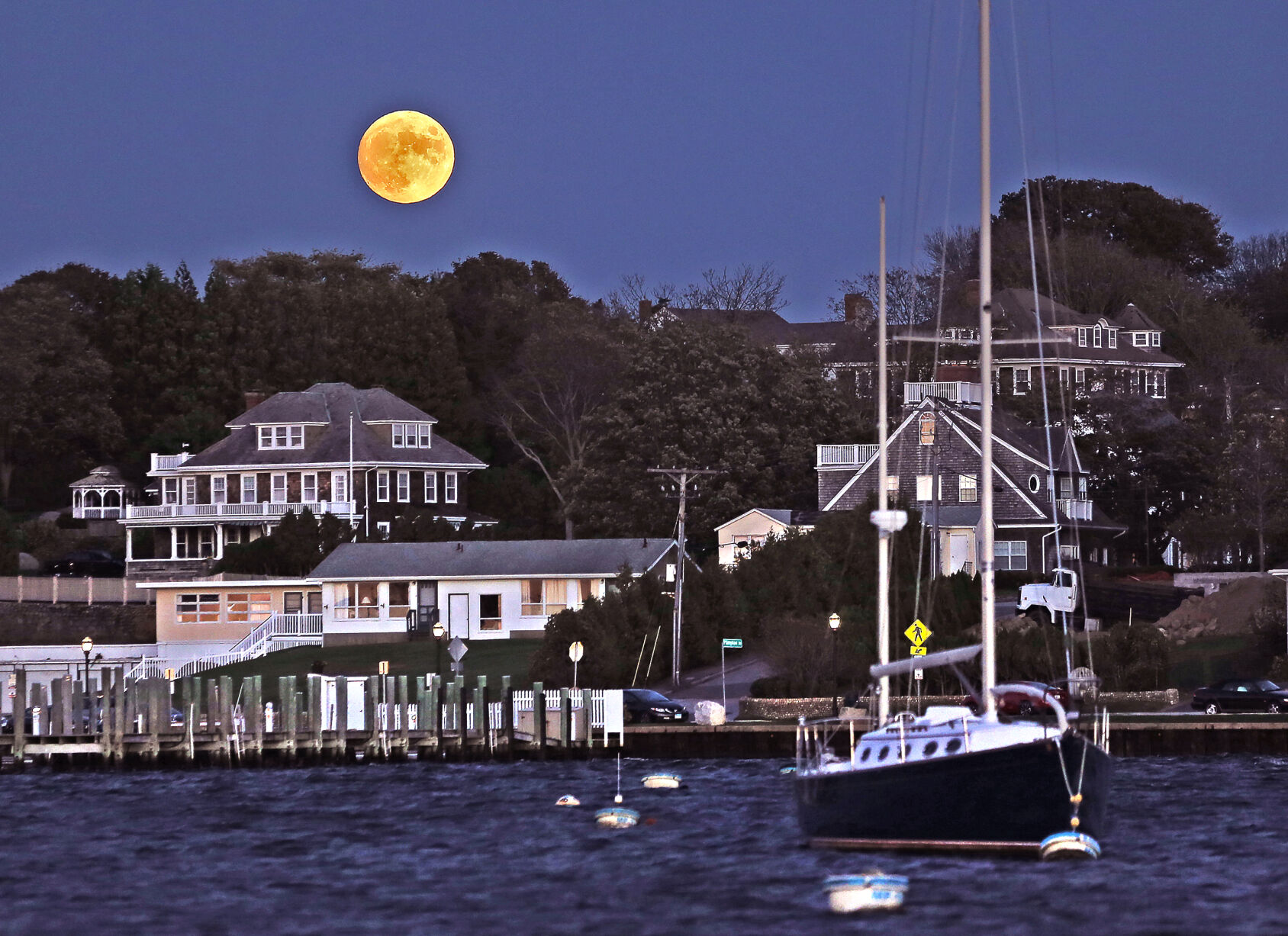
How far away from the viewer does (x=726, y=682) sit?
70625 millimetres

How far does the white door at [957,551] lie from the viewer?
90.1 meters

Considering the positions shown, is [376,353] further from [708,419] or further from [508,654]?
[508,654]

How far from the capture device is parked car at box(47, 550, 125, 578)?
10856 cm

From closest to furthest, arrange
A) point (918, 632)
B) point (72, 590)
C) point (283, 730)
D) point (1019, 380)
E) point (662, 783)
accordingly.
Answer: point (662, 783) < point (918, 632) < point (283, 730) < point (72, 590) < point (1019, 380)

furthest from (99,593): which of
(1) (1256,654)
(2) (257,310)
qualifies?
(1) (1256,654)

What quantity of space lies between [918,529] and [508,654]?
16.9m

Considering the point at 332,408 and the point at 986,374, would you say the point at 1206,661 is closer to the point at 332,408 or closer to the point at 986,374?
the point at 986,374

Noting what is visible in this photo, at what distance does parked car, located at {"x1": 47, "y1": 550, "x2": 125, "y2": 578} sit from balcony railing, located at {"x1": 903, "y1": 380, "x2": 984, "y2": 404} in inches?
1652

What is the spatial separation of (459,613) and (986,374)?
52.5 m

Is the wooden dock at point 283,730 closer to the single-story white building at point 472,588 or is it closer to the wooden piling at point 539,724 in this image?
the wooden piling at point 539,724

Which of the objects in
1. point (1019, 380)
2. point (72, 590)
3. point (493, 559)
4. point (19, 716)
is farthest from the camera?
point (1019, 380)

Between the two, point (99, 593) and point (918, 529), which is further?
point (99, 593)

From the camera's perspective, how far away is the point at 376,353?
129 meters

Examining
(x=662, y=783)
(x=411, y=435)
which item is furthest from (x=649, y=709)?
(x=411, y=435)
